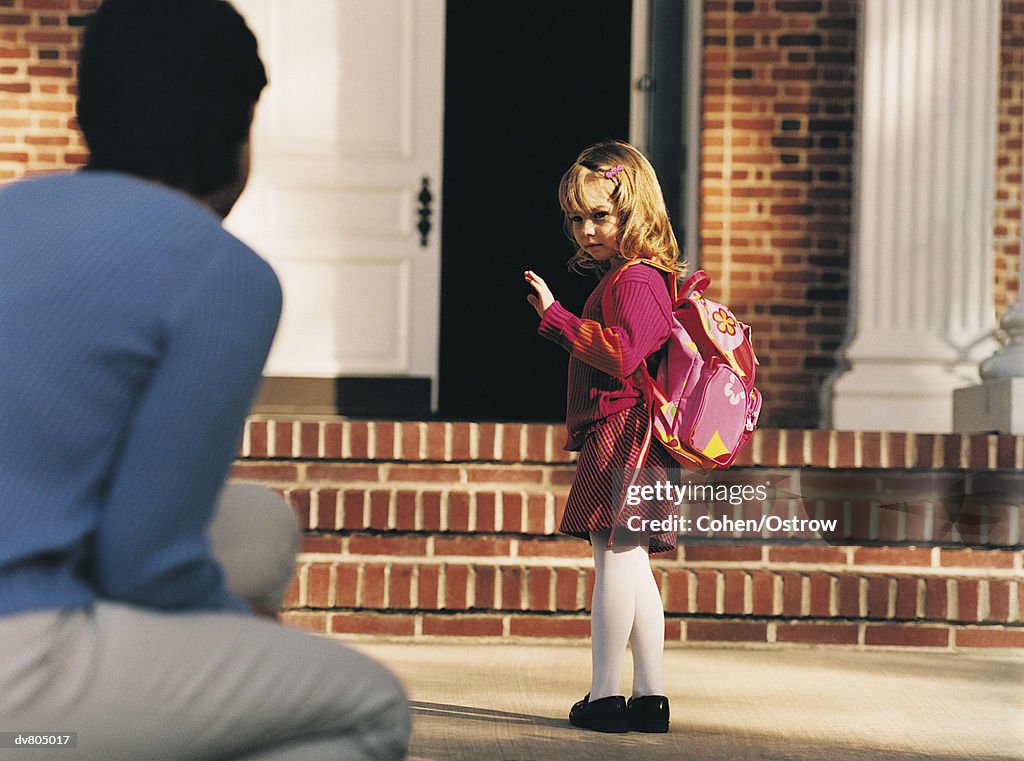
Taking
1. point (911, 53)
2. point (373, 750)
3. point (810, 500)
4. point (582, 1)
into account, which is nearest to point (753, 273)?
point (911, 53)

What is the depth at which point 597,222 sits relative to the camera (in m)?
3.35

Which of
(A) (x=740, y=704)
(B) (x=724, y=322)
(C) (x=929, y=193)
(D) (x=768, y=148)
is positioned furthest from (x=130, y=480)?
(D) (x=768, y=148)

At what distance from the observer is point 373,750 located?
1.38m

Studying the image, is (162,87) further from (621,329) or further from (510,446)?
(510,446)

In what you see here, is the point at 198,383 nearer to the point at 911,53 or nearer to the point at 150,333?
the point at 150,333

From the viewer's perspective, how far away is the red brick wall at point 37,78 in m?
6.29

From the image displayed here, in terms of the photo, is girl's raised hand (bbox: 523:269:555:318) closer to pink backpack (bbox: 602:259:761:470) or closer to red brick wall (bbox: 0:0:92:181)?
pink backpack (bbox: 602:259:761:470)

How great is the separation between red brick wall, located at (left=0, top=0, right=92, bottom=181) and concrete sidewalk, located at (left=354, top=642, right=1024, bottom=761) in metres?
3.20

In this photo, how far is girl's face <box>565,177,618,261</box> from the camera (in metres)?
3.31

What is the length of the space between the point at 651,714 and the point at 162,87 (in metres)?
2.31

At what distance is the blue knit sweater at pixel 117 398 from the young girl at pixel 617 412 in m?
1.95

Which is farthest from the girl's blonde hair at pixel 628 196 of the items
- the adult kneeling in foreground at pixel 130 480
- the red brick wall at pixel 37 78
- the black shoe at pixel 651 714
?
the red brick wall at pixel 37 78

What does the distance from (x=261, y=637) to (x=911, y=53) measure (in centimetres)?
526

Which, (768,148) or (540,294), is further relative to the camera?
(768,148)
